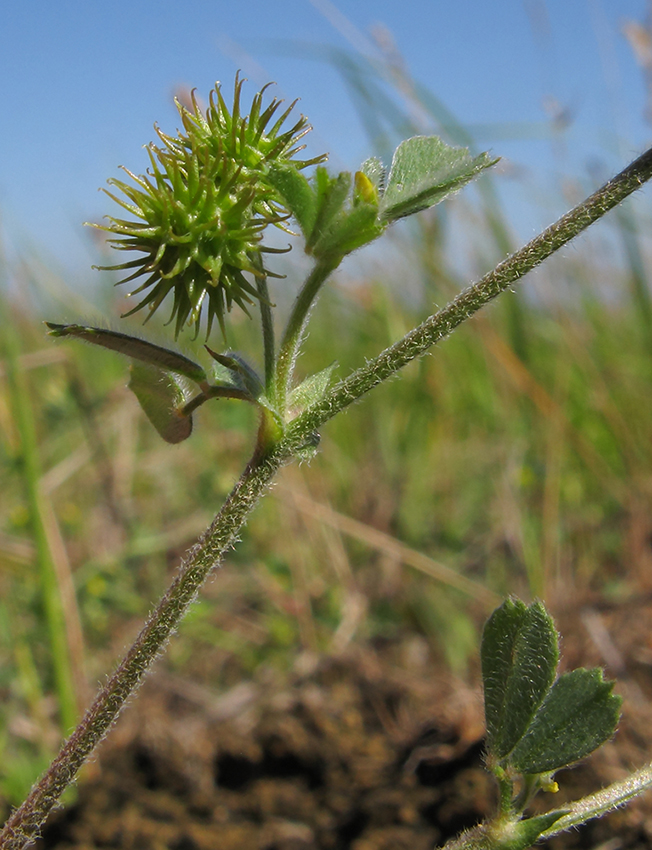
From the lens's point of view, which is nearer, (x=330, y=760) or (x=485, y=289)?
(x=485, y=289)

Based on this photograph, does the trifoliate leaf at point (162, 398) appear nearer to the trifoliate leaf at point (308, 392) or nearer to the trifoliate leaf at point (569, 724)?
the trifoliate leaf at point (308, 392)

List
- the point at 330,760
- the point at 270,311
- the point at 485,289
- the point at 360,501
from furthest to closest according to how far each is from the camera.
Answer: the point at 360,501, the point at 330,760, the point at 270,311, the point at 485,289

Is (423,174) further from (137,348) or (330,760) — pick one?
(330,760)

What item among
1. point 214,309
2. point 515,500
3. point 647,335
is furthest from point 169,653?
point 647,335

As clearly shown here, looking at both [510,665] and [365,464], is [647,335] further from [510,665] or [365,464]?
[510,665]

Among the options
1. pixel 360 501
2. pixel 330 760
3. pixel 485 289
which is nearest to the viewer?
pixel 485 289

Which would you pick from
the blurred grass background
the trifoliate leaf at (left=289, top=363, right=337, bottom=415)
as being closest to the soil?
the blurred grass background

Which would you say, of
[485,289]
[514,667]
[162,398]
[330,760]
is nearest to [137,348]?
[162,398]

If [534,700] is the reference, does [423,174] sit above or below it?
above

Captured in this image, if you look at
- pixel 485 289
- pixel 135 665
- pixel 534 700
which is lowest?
pixel 534 700
